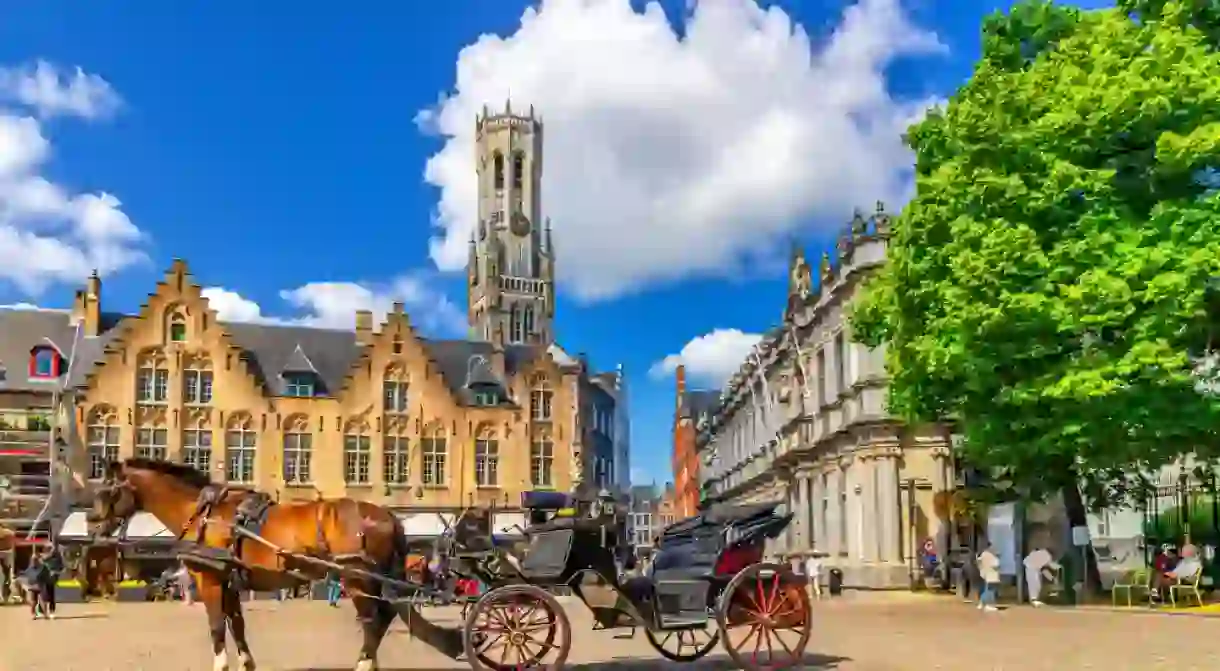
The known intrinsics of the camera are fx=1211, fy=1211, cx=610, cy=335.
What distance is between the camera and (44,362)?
5394 cm

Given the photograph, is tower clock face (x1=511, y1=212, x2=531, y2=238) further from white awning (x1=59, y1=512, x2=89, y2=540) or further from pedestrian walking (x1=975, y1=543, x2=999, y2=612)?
pedestrian walking (x1=975, y1=543, x2=999, y2=612)

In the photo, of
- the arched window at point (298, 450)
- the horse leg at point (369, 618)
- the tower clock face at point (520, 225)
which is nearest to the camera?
the horse leg at point (369, 618)

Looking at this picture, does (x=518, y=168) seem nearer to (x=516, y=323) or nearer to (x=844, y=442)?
(x=516, y=323)

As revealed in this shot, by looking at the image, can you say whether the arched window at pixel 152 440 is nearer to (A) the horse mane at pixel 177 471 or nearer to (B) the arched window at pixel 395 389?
(B) the arched window at pixel 395 389

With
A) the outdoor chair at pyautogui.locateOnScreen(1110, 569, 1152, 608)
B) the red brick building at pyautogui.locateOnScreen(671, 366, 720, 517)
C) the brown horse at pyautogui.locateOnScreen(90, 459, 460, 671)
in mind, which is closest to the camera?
the brown horse at pyautogui.locateOnScreen(90, 459, 460, 671)

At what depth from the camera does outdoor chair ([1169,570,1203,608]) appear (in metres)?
23.6

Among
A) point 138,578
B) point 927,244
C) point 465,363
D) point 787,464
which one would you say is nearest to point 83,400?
point 138,578

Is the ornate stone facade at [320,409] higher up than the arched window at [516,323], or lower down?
lower down

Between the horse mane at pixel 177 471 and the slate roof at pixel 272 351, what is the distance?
4368 cm

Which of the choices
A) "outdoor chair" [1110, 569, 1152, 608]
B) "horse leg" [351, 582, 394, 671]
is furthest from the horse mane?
"outdoor chair" [1110, 569, 1152, 608]

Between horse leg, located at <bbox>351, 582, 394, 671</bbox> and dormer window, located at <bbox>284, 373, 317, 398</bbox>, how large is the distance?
4508 centimetres

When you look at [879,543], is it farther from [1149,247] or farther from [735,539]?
[735,539]

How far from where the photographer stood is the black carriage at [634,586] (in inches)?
465

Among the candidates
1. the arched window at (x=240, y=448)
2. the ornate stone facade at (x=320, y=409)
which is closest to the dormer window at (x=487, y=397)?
the ornate stone facade at (x=320, y=409)
